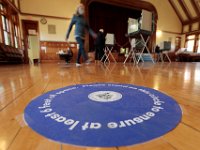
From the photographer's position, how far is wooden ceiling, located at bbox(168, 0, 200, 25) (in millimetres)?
8046

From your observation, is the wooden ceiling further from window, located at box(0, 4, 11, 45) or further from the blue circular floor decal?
the blue circular floor decal

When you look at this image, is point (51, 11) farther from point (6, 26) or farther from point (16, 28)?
point (6, 26)

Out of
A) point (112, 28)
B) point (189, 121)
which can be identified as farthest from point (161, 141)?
point (112, 28)

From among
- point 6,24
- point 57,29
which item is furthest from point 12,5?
point 57,29

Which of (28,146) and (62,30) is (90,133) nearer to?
(28,146)

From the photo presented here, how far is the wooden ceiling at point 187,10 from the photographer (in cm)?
805

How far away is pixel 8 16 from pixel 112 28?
5.50 metres

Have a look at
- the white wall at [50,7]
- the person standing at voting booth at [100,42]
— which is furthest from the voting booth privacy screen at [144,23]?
the white wall at [50,7]

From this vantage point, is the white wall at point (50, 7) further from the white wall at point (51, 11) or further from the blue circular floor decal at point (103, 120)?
the blue circular floor decal at point (103, 120)

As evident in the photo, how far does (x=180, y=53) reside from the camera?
7.58m

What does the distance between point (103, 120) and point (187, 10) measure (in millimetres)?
10900

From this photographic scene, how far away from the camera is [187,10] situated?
8555 mm

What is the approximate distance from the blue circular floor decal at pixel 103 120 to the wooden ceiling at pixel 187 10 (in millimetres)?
10107

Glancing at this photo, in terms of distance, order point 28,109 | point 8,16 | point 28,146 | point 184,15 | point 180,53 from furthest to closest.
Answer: point 184,15
point 180,53
point 8,16
point 28,109
point 28,146
